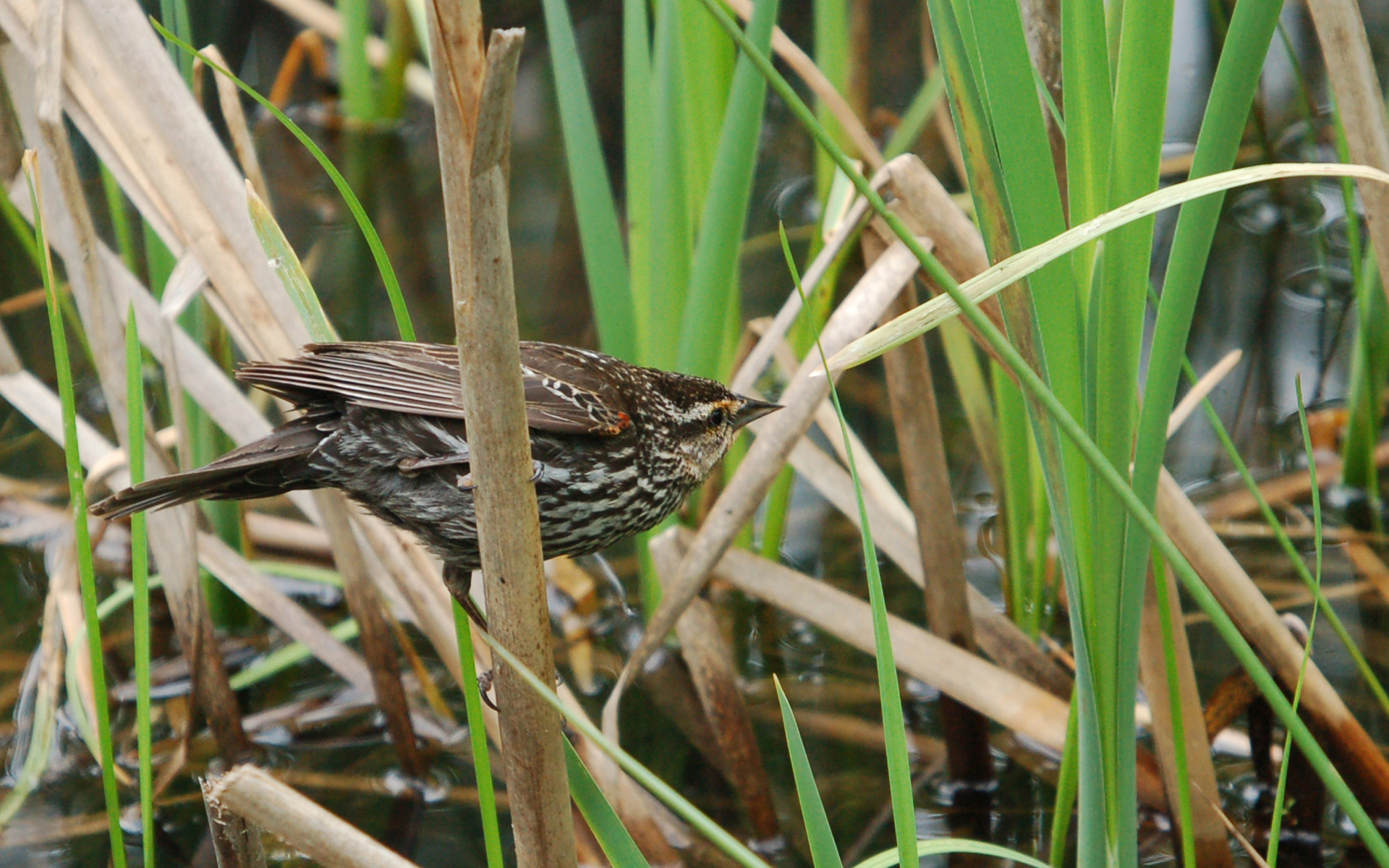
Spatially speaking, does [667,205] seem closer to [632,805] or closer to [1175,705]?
[632,805]

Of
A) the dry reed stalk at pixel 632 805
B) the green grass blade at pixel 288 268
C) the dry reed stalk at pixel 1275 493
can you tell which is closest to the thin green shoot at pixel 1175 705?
the dry reed stalk at pixel 632 805

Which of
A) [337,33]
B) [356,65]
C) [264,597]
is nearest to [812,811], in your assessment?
[264,597]

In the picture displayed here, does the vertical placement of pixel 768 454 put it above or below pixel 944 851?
above

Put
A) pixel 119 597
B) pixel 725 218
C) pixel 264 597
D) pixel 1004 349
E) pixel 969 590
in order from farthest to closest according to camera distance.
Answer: pixel 119 597 < pixel 264 597 < pixel 969 590 < pixel 725 218 < pixel 1004 349

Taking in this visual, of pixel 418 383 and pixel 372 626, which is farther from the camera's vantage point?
pixel 372 626

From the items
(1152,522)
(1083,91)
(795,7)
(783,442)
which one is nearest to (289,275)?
(783,442)

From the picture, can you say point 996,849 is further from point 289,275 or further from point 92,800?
point 92,800
